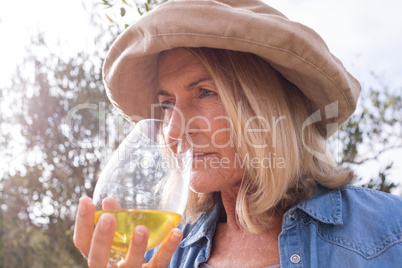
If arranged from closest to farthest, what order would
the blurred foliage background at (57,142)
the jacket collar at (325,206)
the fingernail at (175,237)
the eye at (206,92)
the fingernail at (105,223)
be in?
the fingernail at (105,223) → the fingernail at (175,237) → the jacket collar at (325,206) → the eye at (206,92) → the blurred foliage background at (57,142)

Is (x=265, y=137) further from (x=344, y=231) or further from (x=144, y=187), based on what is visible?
(x=144, y=187)

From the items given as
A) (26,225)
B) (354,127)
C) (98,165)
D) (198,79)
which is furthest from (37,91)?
(354,127)

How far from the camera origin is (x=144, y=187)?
1455 millimetres

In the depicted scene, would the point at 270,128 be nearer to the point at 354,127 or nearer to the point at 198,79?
the point at 198,79

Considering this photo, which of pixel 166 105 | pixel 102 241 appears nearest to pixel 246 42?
pixel 166 105

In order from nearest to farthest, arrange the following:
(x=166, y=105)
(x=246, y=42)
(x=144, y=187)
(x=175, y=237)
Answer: (x=144, y=187), (x=175, y=237), (x=246, y=42), (x=166, y=105)

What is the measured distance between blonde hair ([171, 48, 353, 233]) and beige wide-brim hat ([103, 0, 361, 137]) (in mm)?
116

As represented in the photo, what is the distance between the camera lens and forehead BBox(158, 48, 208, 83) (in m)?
2.24

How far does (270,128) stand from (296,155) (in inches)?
8.0

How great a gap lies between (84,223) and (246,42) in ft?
3.31

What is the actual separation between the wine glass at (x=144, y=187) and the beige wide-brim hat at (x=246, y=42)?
19.1 inches

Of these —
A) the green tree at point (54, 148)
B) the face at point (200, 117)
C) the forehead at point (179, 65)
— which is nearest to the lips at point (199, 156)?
the face at point (200, 117)

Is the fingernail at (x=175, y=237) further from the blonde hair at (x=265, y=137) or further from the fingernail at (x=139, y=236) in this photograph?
the blonde hair at (x=265, y=137)

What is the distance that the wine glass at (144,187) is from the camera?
4.66 ft
